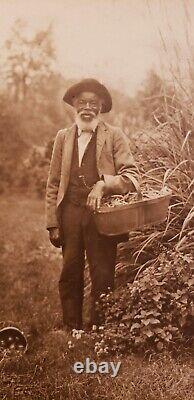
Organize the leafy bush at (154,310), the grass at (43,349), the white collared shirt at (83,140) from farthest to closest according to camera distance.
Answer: the white collared shirt at (83,140) → the leafy bush at (154,310) → the grass at (43,349)

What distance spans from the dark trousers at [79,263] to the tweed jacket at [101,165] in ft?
0.27

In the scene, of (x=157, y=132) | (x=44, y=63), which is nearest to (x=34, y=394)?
(x=157, y=132)

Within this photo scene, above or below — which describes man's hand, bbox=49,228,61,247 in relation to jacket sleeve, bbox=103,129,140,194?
below

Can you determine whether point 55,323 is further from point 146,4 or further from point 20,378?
point 146,4

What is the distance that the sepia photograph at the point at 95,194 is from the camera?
2.96 meters

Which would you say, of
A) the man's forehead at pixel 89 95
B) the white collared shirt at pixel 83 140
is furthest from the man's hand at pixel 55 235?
the man's forehead at pixel 89 95

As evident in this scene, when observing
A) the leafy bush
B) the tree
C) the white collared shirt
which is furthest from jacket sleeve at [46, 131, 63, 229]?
the leafy bush

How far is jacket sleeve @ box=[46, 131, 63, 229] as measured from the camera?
3076 mm

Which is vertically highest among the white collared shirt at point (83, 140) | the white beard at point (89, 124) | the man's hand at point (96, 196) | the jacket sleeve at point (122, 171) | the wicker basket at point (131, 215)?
the white beard at point (89, 124)

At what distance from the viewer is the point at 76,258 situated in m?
3.08

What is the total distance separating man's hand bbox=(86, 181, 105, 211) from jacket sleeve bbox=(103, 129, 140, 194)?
31 millimetres

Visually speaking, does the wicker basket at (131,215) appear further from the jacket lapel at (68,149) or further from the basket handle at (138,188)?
the jacket lapel at (68,149)

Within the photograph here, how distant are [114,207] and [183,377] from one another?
3.14 ft

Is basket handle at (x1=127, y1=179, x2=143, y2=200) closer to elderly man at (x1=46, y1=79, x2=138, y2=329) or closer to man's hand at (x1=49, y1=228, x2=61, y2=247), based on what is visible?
elderly man at (x1=46, y1=79, x2=138, y2=329)
